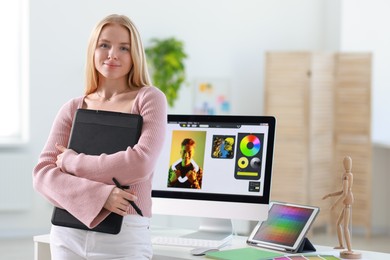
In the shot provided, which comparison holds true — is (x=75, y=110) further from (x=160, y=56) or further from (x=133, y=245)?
(x=160, y=56)

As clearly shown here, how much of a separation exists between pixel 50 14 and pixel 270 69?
2225 mm

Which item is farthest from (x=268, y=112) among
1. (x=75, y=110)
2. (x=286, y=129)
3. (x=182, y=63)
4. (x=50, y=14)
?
(x=75, y=110)

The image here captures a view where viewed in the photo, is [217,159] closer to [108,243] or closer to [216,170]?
[216,170]

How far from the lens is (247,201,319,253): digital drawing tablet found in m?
2.78

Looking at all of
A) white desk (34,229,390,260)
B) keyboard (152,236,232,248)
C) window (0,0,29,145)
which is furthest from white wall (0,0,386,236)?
keyboard (152,236,232,248)

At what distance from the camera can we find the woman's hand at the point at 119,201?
2367 mm

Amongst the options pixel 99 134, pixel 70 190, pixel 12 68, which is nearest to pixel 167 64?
pixel 12 68

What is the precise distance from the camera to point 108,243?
7.81 feet

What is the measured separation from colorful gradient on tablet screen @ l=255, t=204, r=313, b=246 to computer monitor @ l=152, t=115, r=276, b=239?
7 centimetres

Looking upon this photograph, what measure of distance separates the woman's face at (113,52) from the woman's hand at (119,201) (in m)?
0.41

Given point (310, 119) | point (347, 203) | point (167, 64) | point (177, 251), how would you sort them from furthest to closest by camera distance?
point (310, 119) → point (167, 64) → point (177, 251) → point (347, 203)

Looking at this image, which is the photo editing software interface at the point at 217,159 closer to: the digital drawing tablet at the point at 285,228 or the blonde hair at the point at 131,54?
the digital drawing tablet at the point at 285,228

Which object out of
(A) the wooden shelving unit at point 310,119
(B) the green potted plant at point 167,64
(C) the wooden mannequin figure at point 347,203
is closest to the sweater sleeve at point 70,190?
(C) the wooden mannequin figure at point 347,203

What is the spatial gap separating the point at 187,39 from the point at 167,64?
54cm
